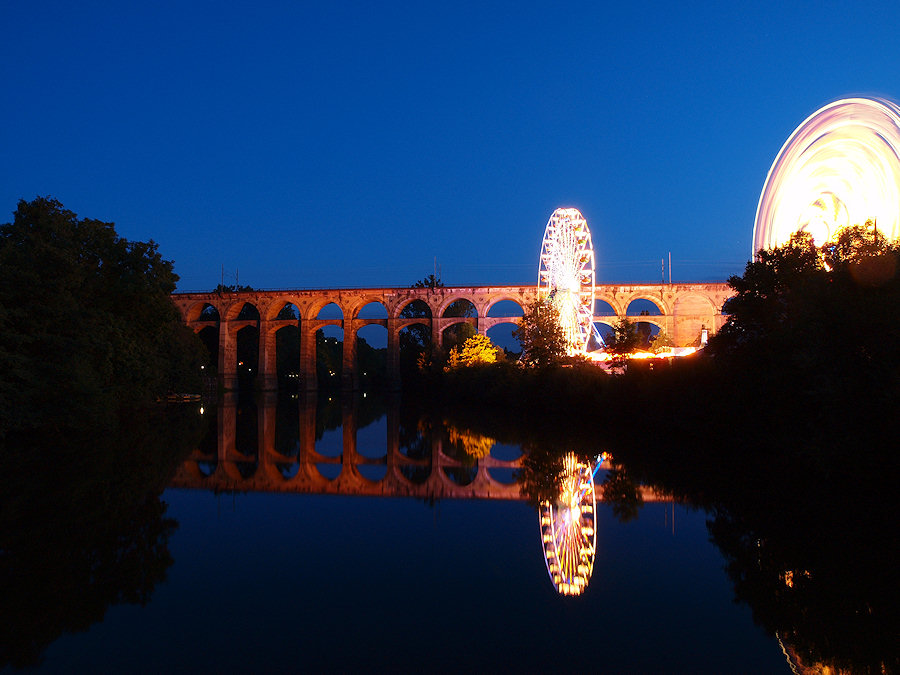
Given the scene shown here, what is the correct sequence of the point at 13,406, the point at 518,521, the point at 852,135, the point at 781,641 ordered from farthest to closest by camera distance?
the point at 852,135 < the point at 13,406 < the point at 518,521 < the point at 781,641

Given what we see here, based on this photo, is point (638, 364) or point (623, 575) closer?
point (623, 575)

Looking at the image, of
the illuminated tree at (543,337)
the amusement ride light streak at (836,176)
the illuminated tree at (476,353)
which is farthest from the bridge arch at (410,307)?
the amusement ride light streak at (836,176)

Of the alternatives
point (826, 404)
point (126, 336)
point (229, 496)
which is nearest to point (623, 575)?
point (826, 404)

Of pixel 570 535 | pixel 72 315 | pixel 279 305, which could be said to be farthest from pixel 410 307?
pixel 570 535

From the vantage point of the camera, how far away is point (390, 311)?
49844mm

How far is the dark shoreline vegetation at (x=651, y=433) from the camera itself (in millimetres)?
5207

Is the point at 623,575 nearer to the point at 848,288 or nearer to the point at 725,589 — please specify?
the point at 725,589

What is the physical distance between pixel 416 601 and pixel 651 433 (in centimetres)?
1233

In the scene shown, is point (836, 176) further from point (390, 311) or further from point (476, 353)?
point (390, 311)

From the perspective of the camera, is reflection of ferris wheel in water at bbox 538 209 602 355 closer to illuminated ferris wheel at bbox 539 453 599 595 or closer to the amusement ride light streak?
the amusement ride light streak

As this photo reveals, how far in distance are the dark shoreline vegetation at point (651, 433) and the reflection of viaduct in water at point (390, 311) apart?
25.3m

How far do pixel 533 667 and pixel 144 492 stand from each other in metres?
7.36

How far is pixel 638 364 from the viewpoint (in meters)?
18.8

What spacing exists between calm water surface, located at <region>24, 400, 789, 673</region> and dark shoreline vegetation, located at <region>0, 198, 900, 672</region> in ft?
1.10
